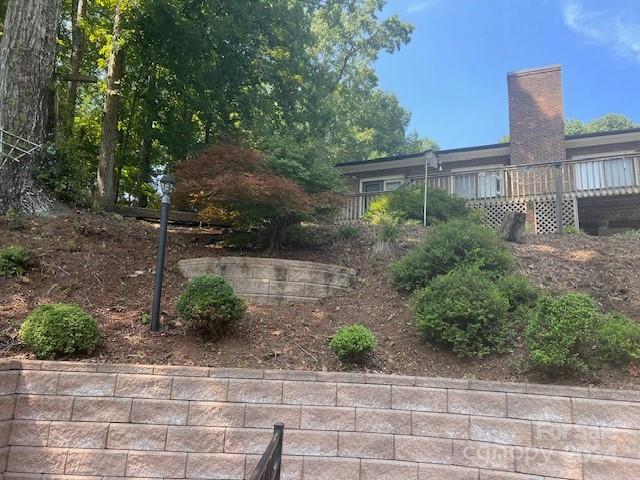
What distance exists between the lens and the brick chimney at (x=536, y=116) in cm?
1527

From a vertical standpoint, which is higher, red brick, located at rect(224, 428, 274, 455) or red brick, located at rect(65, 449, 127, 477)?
red brick, located at rect(224, 428, 274, 455)

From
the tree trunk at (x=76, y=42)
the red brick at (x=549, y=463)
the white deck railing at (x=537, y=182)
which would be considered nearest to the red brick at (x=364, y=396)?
the red brick at (x=549, y=463)

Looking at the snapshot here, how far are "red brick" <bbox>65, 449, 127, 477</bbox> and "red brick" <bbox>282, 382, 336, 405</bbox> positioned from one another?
1638mm

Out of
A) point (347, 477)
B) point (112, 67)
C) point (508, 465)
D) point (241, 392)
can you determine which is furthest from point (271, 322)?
point (112, 67)

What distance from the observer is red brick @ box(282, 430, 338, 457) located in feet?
15.6

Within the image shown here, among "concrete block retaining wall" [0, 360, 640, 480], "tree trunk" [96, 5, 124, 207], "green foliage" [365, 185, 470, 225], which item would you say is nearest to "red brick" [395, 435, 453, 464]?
"concrete block retaining wall" [0, 360, 640, 480]

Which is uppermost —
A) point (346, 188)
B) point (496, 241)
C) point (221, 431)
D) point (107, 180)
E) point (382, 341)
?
point (107, 180)

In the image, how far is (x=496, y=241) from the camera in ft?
23.1

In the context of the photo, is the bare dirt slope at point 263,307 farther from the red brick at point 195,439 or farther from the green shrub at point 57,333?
the red brick at point 195,439

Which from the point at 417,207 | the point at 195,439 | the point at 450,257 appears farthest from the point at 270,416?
the point at 417,207

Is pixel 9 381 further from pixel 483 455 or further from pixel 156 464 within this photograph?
pixel 483 455

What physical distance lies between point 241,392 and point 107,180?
9.74m

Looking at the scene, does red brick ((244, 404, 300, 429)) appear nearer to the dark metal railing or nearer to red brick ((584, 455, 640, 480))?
the dark metal railing

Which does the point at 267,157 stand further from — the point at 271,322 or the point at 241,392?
the point at 241,392
